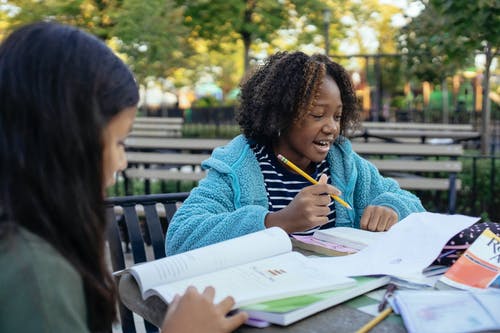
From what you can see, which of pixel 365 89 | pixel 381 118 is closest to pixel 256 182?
pixel 381 118

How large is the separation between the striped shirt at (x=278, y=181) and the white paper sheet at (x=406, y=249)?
0.57 m

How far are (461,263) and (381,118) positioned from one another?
44.0 feet

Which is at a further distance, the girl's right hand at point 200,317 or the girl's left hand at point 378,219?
the girl's left hand at point 378,219

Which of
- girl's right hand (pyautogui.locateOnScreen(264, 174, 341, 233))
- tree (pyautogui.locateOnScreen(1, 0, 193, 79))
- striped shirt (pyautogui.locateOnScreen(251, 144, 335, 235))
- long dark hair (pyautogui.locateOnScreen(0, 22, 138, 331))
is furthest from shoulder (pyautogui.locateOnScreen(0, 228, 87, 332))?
tree (pyautogui.locateOnScreen(1, 0, 193, 79))

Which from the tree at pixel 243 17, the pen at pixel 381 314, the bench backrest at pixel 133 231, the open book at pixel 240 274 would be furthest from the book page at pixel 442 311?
the tree at pixel 243 17

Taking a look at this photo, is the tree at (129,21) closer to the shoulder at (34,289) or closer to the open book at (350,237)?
the open book at (350,237)

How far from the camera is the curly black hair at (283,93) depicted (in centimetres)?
227

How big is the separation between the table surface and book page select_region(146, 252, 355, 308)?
0.18 ft

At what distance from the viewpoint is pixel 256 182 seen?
224 centimetres

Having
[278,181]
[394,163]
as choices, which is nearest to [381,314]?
[278,181]

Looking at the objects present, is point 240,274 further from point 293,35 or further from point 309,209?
point 293,35

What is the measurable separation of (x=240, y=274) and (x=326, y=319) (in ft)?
0.78

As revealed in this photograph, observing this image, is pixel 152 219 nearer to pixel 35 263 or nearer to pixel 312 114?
pixel 312 114

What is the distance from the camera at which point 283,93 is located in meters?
2.31
